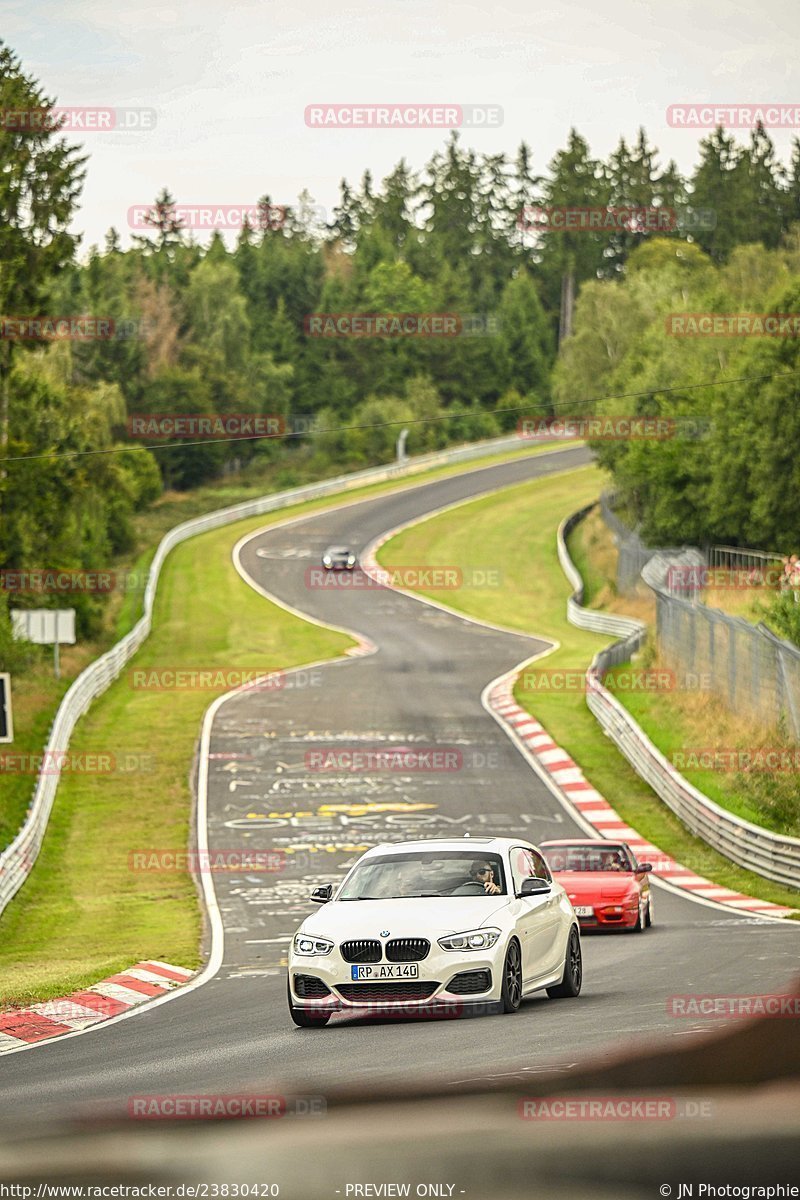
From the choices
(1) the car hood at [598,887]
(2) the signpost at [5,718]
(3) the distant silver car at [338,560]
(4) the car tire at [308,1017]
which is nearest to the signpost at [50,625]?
(2) the signpost at [5,718]

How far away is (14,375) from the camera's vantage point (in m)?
44.4

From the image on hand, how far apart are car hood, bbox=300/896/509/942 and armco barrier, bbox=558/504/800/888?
12225mm

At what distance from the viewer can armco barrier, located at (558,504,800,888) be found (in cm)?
2409

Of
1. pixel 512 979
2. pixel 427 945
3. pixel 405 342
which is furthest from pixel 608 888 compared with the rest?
pixel 405 342

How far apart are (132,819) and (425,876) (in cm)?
1890

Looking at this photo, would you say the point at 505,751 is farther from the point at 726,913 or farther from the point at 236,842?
the point at 726,913

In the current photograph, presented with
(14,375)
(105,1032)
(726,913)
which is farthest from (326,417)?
(105,1032)

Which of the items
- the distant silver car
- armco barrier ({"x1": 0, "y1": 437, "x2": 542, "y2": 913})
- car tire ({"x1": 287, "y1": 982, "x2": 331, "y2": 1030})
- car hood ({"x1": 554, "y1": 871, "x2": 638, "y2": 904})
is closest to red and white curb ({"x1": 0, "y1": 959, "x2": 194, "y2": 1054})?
car tire ({"x1": 287, "y1": 982, "x2": 331, "y2": 1030})

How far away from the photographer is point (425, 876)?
13.0 meters

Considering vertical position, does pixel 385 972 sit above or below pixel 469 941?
below

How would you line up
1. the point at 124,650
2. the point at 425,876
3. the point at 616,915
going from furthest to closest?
the point at 124,650 → the point at 616,915 → the point at 425,876

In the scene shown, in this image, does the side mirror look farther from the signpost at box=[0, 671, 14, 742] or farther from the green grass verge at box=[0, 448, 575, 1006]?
the signpost at box=[0, 671, 14, 742]

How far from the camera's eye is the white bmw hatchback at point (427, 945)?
11586 mm

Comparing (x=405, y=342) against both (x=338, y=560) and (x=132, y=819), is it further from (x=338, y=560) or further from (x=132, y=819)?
(x=132, y=819)
